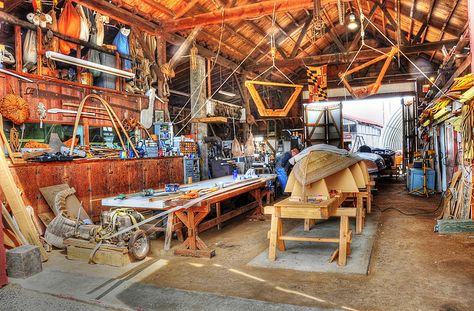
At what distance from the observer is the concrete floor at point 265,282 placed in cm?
342

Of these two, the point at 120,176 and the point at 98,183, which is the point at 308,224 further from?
the point at 98,183

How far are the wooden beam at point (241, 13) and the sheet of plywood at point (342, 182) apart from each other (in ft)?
15.4

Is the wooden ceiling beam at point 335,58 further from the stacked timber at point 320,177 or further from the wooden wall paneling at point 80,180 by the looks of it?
the wooden wall paneling at point 80,180

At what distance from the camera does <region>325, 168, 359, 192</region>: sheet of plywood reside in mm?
5836

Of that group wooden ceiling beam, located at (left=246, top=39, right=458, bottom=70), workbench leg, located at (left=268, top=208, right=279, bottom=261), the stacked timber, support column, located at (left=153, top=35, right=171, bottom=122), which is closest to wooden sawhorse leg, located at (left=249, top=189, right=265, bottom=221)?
the stacked timber

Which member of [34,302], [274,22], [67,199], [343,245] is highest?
[274,22]

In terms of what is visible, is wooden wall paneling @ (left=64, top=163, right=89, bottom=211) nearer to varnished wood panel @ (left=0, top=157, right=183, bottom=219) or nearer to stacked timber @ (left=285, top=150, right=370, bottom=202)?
varnished wood panel @ (left=0, top=157, right=183, bottom=219)

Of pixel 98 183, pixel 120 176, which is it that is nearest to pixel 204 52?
pixel 120 176

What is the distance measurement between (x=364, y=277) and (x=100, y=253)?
3263 mm

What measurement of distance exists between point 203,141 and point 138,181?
12.1 feet

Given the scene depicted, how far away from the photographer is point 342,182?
5961mm

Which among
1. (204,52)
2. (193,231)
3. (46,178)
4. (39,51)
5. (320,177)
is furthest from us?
(204,52)

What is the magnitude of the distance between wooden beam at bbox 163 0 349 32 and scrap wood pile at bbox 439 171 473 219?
4.84 m

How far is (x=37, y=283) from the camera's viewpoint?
4109mm
